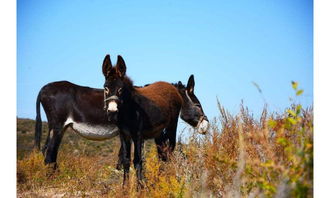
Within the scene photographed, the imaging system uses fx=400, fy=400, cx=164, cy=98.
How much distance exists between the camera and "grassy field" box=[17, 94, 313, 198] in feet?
9.69

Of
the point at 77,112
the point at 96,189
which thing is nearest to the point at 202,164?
the point at 96,189

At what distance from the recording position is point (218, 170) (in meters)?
4.76

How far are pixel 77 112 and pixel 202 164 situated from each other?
396cm

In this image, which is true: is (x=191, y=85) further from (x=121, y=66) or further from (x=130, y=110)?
(x=121, y=66)

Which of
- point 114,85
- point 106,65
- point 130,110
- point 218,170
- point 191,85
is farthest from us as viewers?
point 191,85

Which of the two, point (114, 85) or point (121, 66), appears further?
point (121, 66)

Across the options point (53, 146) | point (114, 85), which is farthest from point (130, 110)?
point (53, 146)

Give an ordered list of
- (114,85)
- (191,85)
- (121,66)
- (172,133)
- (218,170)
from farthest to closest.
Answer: (191,85) → (172,133) → (121,66) → (114,85) → (218,170)

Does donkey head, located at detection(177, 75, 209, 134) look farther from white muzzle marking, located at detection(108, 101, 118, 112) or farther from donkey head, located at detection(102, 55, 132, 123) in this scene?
white muzzle marking, located at detection(108, 101, 118, 112)

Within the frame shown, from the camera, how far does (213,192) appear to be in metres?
4.68

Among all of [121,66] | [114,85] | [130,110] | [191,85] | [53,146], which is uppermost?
[121,66]

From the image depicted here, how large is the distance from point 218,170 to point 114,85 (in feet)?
6.24

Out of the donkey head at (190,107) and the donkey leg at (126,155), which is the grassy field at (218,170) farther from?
the donkey head at (190,107)
